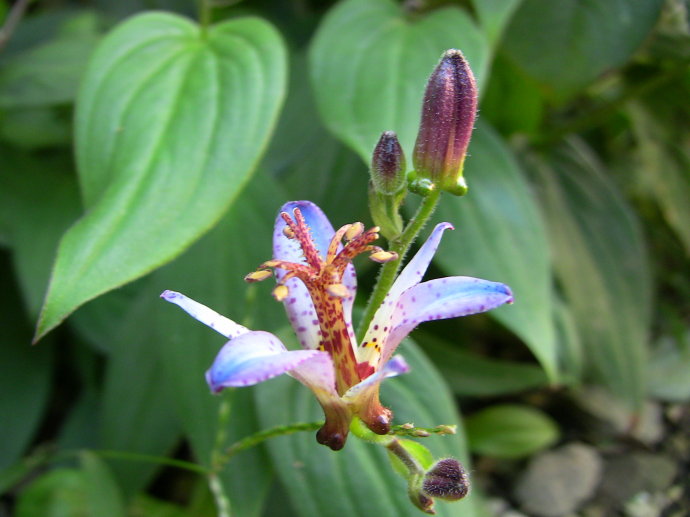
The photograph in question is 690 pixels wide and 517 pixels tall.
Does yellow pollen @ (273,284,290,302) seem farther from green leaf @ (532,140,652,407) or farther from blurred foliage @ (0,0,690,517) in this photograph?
green leaf @ (532,140,652,407)

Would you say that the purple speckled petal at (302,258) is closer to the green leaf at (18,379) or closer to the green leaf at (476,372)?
the green leaf at (476,372)

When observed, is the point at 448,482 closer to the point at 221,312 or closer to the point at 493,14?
the point at 221,312

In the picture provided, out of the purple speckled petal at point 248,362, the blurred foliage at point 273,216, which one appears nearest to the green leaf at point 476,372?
the blurred foliage at point 273,216

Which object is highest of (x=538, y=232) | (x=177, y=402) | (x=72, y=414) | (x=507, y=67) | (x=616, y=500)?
(x=507, y=67)

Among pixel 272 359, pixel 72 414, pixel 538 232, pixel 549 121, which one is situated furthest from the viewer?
pixel 549 121

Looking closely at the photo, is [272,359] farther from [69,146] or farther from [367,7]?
[69,146]

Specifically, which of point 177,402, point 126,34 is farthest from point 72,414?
Answer: point 126,34

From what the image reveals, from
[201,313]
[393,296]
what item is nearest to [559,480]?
[393,296]
